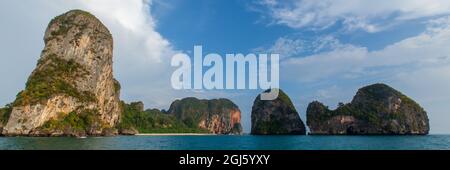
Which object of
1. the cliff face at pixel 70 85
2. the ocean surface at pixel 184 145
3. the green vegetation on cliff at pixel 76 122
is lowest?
the ocean surface at pixel 184 145

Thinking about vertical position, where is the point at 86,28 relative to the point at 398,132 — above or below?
above

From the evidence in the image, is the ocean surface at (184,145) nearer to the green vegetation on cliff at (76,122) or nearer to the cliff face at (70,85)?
the green vegetation on cliff at (76,122)

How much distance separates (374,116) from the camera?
168750 millimetres

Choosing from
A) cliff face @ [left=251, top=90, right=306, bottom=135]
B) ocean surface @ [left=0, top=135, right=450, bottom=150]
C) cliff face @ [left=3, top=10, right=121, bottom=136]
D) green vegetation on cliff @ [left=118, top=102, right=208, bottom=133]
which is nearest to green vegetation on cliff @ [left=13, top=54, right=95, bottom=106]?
cliff face @ [left=3, top=10, right=121, bottom=136]

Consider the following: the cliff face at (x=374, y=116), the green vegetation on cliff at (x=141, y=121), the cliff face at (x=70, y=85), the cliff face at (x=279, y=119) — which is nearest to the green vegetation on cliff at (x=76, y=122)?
the cliff face at (x=70, y=85)

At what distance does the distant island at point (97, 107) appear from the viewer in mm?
100875

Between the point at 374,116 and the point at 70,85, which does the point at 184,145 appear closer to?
the point at 70,85

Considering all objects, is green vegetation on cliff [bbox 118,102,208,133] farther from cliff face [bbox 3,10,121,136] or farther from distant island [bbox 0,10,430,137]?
cliff face [bbox 3,10,121,136]
